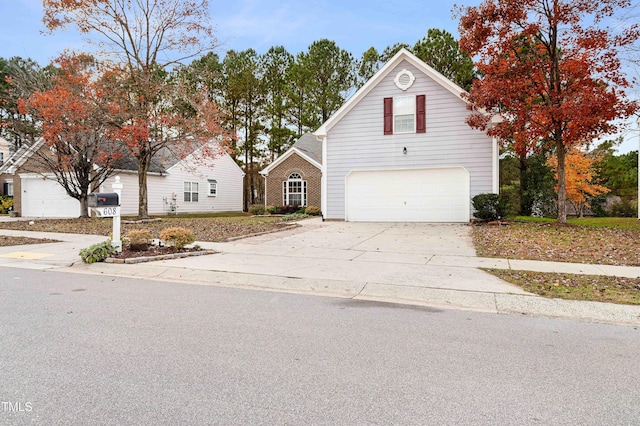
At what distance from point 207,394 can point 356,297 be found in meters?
3.37

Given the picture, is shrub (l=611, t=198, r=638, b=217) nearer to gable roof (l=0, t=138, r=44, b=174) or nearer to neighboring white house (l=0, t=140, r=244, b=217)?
neighboring white house (l=0, t=140, r=244, b=217)

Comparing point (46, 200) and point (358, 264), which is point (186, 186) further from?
point (358, 264)

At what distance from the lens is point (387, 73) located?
17.4 meters

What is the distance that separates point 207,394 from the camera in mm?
2900

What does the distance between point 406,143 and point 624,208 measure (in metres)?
18.3

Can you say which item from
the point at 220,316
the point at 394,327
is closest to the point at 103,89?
the point at 220,316

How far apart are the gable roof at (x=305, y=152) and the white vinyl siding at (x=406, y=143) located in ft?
24.6

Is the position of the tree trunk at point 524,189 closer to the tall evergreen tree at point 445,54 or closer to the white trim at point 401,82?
the tall evergreen tree at point 445,54

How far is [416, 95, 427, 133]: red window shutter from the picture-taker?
16.9 meters

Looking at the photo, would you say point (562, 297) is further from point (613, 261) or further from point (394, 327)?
point (613, 261)

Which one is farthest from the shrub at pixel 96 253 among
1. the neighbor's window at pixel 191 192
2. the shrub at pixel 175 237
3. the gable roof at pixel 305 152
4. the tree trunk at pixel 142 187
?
the neighbor's window at pixel 191 192

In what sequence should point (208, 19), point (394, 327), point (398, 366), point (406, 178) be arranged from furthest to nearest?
point (208, 19) < point (406, 178) < point (394, 327) < point (398, 366)

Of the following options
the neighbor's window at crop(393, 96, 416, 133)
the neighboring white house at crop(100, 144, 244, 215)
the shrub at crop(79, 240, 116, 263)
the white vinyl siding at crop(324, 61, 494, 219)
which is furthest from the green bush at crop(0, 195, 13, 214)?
the neighbor's window at crop(393, 96, 416, 133)

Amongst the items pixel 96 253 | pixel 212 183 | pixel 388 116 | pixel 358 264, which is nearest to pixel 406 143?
pixel 388 116
